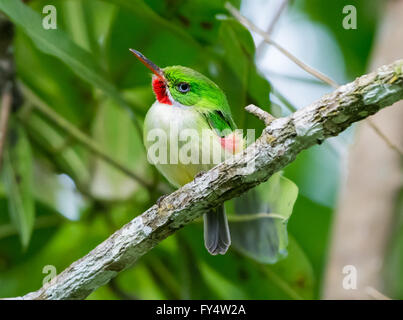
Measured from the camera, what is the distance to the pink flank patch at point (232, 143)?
1.33 metres

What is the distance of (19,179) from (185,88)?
2.80 ft

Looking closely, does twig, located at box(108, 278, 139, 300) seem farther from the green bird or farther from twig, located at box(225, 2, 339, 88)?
twig, located at box(225, 2, 339, 88)

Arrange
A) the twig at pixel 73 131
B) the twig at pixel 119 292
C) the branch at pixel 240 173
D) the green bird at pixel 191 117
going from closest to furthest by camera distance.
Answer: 1. the branch at pixel 240 173
2. the green bird at pixel 191 117
3. the twig at pixel 73 131
4. the twig at pixel 119 292

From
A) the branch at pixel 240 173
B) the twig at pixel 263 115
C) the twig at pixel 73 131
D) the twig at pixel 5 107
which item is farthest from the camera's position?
the twig at pixel 73 131

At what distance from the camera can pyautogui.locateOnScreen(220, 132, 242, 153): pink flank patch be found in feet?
4.38

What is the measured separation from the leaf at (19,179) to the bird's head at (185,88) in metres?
0.75

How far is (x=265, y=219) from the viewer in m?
1.52

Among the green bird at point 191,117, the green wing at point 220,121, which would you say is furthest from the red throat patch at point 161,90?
the green wing at point 220,121

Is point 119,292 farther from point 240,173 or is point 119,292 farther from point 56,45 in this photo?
point 240,173

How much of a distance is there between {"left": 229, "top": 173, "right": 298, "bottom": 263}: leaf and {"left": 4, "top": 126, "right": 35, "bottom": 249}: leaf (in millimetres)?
661

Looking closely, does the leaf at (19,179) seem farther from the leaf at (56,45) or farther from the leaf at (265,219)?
the leaf at (265,219)

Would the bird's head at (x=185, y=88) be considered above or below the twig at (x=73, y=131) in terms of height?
below

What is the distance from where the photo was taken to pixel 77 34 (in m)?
2.28

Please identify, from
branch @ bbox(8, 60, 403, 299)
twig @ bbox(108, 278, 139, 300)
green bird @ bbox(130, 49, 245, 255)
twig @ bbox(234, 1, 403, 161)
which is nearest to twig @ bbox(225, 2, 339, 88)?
twig @ bbox(234, 1, 403, 161)
